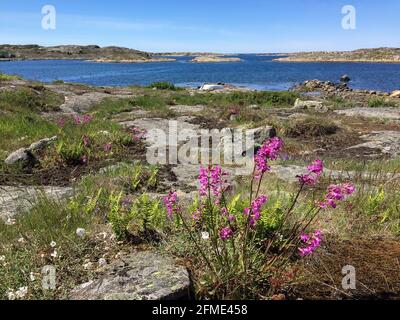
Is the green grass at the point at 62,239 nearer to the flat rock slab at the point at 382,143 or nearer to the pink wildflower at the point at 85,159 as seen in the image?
the pink wildflower at the point at 85,159

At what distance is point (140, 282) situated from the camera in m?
3.37

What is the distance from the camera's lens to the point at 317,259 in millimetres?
3959

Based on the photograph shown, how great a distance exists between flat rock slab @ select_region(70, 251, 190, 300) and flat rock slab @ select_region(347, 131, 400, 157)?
355 inches

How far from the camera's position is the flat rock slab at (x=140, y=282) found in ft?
10.5

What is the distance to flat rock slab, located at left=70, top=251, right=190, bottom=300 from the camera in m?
3.19

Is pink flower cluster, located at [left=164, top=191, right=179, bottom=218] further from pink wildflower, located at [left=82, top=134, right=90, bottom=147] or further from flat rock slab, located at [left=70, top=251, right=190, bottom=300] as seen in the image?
pink wildflower, located at [left=82, top=134, right=90, bottom=147]

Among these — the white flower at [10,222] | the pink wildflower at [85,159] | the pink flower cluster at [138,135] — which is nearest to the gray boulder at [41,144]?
the pink wildflower at [85,159]

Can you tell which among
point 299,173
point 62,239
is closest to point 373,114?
point 299,173

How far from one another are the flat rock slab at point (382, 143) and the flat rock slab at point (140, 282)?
901 centimetres

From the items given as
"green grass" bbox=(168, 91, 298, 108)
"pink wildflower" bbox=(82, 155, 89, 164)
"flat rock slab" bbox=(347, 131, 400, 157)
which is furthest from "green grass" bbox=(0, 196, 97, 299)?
"green grass" bbox=(168, 91, 298, 108)

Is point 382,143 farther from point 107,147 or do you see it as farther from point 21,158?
point 21,158

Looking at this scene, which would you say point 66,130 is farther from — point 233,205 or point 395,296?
point 395,296
